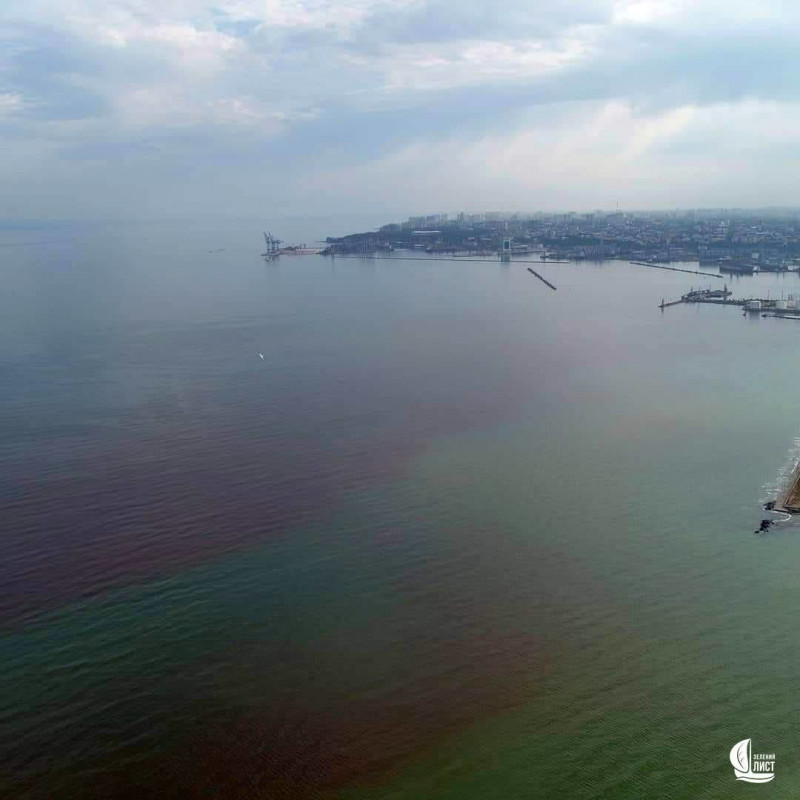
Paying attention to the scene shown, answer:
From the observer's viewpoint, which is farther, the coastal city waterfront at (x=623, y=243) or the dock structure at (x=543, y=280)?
the coastal city waterfront at (x=623, y=243)

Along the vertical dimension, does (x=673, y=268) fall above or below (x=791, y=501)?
above

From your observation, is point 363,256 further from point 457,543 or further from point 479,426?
point 457,543

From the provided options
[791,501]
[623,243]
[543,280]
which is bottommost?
[791,501]

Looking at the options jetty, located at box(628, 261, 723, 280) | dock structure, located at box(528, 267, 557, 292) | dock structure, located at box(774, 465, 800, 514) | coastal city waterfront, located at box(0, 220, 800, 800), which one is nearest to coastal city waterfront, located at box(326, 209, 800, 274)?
jetty, located at box(628, 261, 723, 280)

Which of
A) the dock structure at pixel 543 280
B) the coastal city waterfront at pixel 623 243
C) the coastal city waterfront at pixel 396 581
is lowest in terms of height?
the coastal city waterfront at pixel 396 581

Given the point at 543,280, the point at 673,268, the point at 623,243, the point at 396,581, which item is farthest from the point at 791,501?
the point at 623,243

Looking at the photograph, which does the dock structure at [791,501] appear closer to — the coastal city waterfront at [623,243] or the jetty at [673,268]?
the jetty at [673,268]

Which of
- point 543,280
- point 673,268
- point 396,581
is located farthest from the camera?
point 673,268

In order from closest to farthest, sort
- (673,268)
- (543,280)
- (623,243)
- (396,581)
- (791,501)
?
(396,581), (791,501), (543,280), (673,268), (623,243)

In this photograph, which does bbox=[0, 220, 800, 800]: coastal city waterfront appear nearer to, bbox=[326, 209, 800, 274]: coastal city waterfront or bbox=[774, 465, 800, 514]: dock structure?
bbox=[774, 465, 800, 514]: dock structure

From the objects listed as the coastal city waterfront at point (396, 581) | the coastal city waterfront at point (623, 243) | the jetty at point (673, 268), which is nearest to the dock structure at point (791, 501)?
the coastal city waterfront at point (396, 581)

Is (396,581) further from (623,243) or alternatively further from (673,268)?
(623,243)

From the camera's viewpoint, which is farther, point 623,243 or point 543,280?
point 623,243

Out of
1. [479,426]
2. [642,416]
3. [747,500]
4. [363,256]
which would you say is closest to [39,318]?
[479,426]
